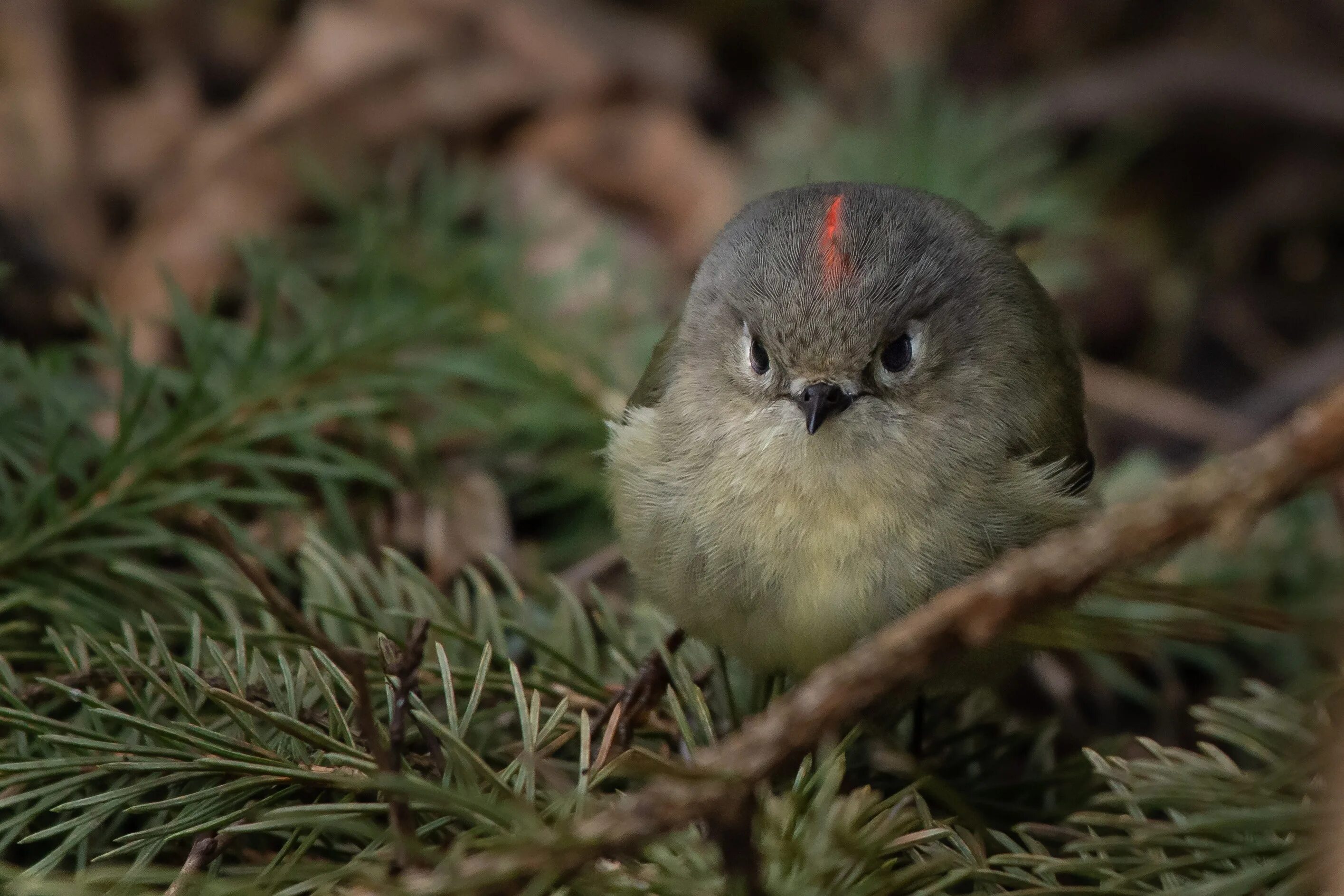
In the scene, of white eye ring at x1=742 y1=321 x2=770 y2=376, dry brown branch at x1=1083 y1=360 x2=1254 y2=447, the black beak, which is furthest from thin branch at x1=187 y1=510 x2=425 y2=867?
dry brown branch at x1=1083 y1=360 x2=1254 y2=447

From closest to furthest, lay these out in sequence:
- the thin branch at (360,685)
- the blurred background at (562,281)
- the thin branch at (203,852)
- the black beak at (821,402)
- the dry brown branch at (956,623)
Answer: the dry brown branch at (956,623)
the thin branch at (360,685)
the thin branch at (203,852)
the blurred background at (562,281)
the black beak at (821,402)

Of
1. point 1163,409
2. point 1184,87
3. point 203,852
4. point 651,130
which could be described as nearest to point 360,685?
point 203,852

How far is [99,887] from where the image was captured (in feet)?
4.40

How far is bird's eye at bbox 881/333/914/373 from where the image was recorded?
2.36 metres

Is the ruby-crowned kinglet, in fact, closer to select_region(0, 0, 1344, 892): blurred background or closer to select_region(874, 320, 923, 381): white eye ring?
select_region(874, 320, 923, 381): white eye ring

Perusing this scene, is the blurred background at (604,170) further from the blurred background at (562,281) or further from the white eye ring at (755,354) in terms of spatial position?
the white eye ring at (755,354)

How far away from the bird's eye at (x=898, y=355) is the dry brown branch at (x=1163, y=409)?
1.54m

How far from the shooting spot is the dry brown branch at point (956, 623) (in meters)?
1.05

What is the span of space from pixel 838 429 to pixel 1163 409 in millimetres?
1994

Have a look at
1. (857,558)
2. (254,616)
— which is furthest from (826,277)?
(254,616)

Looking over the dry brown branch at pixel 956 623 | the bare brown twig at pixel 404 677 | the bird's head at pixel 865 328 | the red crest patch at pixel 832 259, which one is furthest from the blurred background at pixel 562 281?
the red crest patch at pixel 832 259

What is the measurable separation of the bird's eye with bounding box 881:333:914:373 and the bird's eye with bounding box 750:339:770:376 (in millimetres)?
213

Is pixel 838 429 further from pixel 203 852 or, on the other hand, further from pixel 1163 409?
pixel 1163 409

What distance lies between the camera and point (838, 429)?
2236 mm
